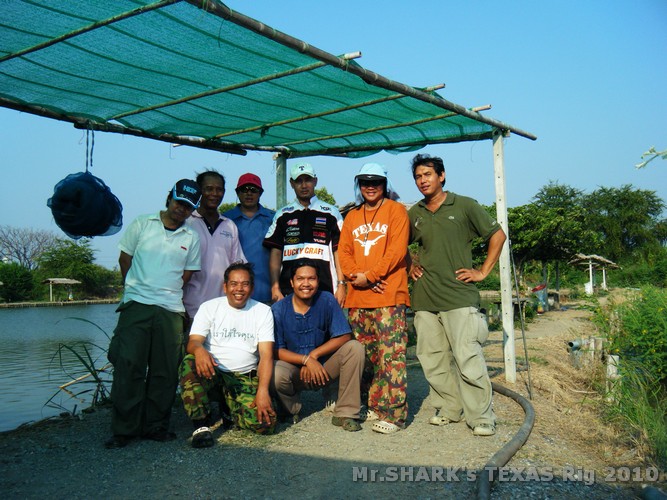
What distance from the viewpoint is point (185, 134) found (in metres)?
5.80

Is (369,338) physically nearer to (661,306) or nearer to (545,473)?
(545,473)

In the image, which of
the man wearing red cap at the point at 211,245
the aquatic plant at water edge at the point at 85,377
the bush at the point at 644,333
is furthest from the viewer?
the bush at the point at 644,333

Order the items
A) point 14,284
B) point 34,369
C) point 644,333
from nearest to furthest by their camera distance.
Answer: point 644,333, point 34,369, point 14,284

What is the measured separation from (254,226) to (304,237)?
541mm

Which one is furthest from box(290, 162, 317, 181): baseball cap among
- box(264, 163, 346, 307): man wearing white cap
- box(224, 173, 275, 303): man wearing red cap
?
box(224, 173, 275, 303): man wearing red cap

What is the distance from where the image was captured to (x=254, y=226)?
4.85m

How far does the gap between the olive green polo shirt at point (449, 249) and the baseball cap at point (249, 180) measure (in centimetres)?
142

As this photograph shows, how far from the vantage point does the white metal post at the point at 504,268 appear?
217 inches

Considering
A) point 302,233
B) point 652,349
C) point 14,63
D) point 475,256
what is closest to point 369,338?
point 302,233

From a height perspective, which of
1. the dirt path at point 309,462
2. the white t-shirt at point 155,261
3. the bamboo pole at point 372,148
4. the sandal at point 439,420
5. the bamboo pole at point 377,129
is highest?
the bamboo pole at point 377,129

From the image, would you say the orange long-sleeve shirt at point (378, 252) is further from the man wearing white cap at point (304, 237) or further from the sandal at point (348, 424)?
the sandal at point (348, 424)

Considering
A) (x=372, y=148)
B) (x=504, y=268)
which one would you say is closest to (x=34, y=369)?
(x=372, y=148)

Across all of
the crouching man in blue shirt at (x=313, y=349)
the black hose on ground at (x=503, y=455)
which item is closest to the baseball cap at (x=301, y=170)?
the crouching man in blue shirt at (x=313, y=349)

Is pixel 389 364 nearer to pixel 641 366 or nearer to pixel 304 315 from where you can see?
pixel 304 315
